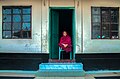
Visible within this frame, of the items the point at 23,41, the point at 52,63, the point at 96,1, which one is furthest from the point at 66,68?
the point at 96,1

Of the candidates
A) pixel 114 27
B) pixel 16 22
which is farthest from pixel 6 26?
pixel 114 27

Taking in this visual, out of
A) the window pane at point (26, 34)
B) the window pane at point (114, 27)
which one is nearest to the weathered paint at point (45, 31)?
the window pane at point (26, 34)

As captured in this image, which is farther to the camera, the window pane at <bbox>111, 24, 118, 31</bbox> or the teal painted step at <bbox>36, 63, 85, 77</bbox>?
the window pane at <bbox>111, 24, 118, 31</bbox>

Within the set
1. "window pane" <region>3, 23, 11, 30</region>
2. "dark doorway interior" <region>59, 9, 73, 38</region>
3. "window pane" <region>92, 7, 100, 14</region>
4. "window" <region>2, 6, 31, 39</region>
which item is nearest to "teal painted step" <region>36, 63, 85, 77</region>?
"window" <region>2, 6, 31, 39</region>

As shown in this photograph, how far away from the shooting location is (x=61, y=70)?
13.7 metres

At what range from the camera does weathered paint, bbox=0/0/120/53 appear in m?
15.0

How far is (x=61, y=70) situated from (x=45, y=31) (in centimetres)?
232

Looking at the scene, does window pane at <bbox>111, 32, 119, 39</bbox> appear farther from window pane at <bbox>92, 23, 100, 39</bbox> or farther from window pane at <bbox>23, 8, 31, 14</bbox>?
window pane at <bbox>23, 8, 31, 14</bbox>

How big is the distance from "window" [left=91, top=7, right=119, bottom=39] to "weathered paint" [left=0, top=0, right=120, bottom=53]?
1.01ft

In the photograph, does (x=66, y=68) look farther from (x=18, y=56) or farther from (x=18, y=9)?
(x=18, y=9)

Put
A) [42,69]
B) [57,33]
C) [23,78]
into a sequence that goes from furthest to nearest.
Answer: [57,33], [42,69], [23,78]

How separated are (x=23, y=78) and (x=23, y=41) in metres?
2.72

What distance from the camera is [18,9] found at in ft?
50.2

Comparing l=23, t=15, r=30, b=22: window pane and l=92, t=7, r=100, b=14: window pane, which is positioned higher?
l=92, t=7, r=100, b=14: window pane
